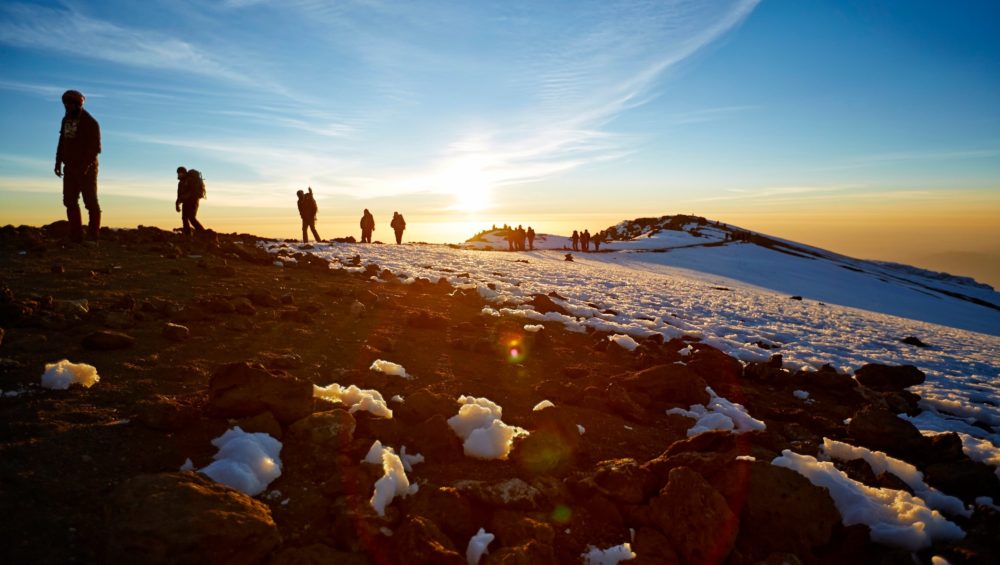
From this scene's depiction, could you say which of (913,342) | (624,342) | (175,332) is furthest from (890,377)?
(175,332)

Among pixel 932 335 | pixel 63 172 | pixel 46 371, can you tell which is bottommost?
pixel 932 335

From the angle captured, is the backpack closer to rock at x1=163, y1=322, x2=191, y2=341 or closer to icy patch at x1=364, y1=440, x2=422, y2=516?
rock at x1=163, y1=322, x2=191, y2=341

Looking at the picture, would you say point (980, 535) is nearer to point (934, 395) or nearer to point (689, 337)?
point (934, 395)

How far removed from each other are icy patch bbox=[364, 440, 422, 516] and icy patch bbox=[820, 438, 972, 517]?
170 inches

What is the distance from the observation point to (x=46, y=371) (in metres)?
3.84

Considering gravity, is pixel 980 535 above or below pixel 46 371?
below

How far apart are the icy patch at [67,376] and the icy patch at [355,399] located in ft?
5.96

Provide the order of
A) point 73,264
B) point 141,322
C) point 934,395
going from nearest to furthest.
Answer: point 141,322
point 934,395
point 73,264

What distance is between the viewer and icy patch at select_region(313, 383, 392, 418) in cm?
418

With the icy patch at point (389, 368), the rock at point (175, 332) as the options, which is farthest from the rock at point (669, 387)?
the rock at point (175, 332)

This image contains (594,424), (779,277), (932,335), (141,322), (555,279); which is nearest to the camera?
(594,424)

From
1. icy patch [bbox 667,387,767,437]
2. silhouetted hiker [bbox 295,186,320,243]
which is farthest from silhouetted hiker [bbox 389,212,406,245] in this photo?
icy patch [bbox 667,387,767,437]

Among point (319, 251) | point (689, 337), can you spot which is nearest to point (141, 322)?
point (689, 337)

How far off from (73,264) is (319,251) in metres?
9.87
